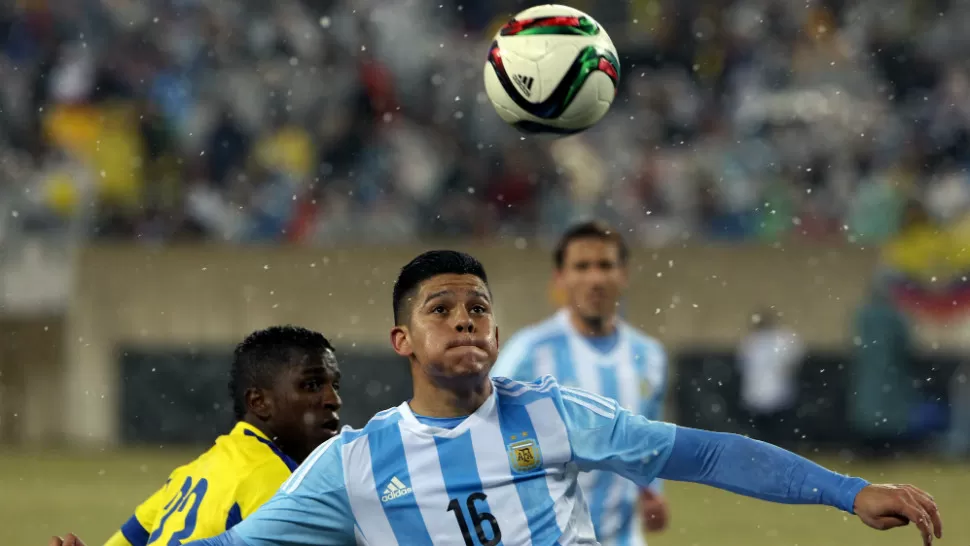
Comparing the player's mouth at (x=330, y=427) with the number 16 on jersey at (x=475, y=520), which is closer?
the number 16 on jersey at (x=475, y=520)

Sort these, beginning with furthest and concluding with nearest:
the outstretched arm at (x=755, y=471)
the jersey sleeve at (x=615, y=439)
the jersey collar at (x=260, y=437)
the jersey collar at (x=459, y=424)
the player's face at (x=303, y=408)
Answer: the player's face at (x=303, y=408) < the jersey collar at (x=260, y=437) < the jersey collar at (x=459, y=424) < the jersey sleeve at (x=615, y=439) < the outstretched arm at (x=755, y=471)

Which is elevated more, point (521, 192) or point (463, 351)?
point (521, 192)

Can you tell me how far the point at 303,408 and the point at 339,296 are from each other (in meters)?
10.0

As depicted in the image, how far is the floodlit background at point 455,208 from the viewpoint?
13961 mm

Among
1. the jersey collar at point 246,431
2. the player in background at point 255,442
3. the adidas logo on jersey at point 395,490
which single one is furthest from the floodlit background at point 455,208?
the adidas logo on jersey at point 395,490

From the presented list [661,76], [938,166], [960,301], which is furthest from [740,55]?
[960,301]

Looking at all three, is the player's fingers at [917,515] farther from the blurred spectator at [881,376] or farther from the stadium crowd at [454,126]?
the stadium crowd at [454,126]

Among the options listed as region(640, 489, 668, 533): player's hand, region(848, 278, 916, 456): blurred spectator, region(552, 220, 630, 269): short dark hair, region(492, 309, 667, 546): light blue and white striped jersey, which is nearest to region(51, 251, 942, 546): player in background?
A: region(640, 489, 668, 533): player's hand

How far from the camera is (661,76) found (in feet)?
50.9

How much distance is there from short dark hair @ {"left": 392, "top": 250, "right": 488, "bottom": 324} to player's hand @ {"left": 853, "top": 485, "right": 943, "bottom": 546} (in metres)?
1.20

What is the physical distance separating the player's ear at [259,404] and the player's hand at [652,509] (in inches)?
93.7

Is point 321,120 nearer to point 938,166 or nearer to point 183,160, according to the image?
point 183,160

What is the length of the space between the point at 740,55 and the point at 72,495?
793 cm

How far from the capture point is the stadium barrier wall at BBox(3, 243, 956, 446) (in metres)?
14.2
